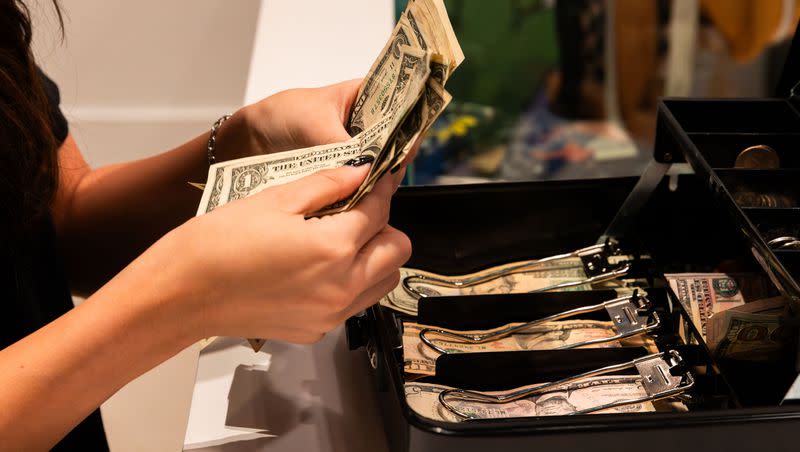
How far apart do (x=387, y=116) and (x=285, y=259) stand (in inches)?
Answer: 7.7

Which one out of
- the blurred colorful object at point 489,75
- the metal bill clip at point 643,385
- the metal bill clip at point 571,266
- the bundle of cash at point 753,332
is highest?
the bundle of cash at point 753,332

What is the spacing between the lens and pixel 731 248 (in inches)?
32.9

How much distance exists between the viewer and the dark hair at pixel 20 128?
0.78 m

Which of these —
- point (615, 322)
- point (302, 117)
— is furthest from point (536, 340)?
point (302, 117)

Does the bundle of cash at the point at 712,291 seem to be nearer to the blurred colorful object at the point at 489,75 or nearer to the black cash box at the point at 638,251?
the black cash box at the point at 638,251

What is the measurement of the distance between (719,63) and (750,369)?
186cm

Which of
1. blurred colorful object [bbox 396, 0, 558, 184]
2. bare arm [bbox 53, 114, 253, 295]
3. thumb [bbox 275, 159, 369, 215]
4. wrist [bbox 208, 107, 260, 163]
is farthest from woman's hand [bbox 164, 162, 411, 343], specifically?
blurred colorful object [bbox 396, 0, 558, 184]

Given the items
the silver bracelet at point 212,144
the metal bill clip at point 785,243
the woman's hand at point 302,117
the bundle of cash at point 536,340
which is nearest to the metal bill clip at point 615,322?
the bundle of cash at point 536,340

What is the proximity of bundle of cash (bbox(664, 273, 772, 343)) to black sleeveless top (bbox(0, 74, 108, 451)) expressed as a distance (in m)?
0.67

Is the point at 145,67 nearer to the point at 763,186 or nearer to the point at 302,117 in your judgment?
the point at 302,117

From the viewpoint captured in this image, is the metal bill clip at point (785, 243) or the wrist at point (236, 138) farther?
the wrist at point (236, 138)

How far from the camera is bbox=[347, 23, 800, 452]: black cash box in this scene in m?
0.55

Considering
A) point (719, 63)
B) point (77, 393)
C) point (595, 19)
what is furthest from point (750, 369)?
point (719, 63)

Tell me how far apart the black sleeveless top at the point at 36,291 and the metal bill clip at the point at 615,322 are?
0.44 meters
